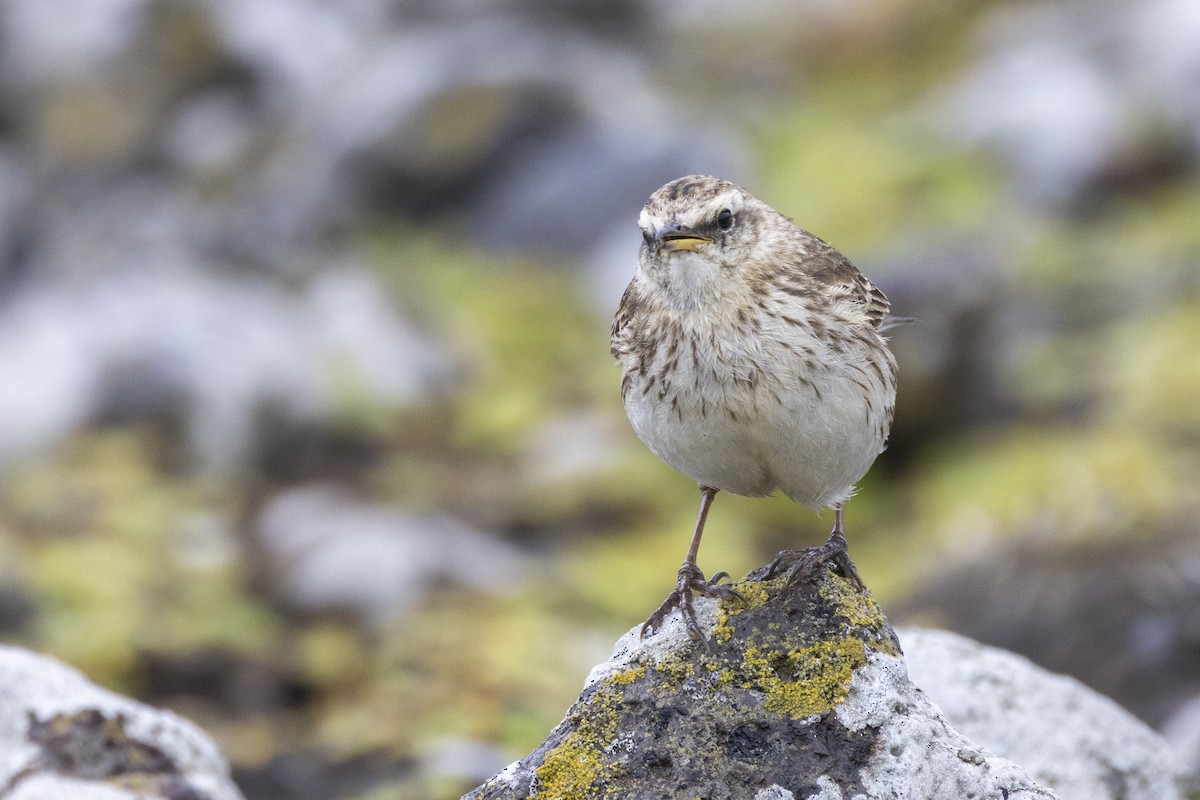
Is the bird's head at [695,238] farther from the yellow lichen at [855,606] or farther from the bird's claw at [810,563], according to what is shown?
the yellow lichen at [855,606]

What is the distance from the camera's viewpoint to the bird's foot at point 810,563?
5.67 meters

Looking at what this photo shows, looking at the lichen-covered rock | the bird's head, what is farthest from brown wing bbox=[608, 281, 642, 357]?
the lichen-covered rock

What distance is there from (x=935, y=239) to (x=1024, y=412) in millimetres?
2882

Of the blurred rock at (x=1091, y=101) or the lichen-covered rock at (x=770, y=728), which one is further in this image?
the blurred rock at (x=1091, y=101)

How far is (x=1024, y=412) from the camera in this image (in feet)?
48.3

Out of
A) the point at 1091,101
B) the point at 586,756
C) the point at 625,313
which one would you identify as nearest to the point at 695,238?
the point at 625,313

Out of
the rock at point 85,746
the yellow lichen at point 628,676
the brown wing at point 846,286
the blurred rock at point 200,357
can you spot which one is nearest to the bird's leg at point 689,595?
the yellow lichen at point 628,676

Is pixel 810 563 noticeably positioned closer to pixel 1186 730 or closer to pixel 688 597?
pixel 688 597

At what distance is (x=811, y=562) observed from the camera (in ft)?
18.6

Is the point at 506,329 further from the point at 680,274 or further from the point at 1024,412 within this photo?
the point at 680,274

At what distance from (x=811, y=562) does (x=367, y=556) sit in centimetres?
815

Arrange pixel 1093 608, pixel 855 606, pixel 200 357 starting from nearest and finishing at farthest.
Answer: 1. pixel 855 606
2. pixel 1093 608
3. pixel 200 357

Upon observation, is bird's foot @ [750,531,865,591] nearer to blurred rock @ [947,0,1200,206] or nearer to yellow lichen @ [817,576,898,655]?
yellow lichen @ [817,576,898,655]

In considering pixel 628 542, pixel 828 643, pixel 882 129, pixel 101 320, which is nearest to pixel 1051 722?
pixel 828 643
